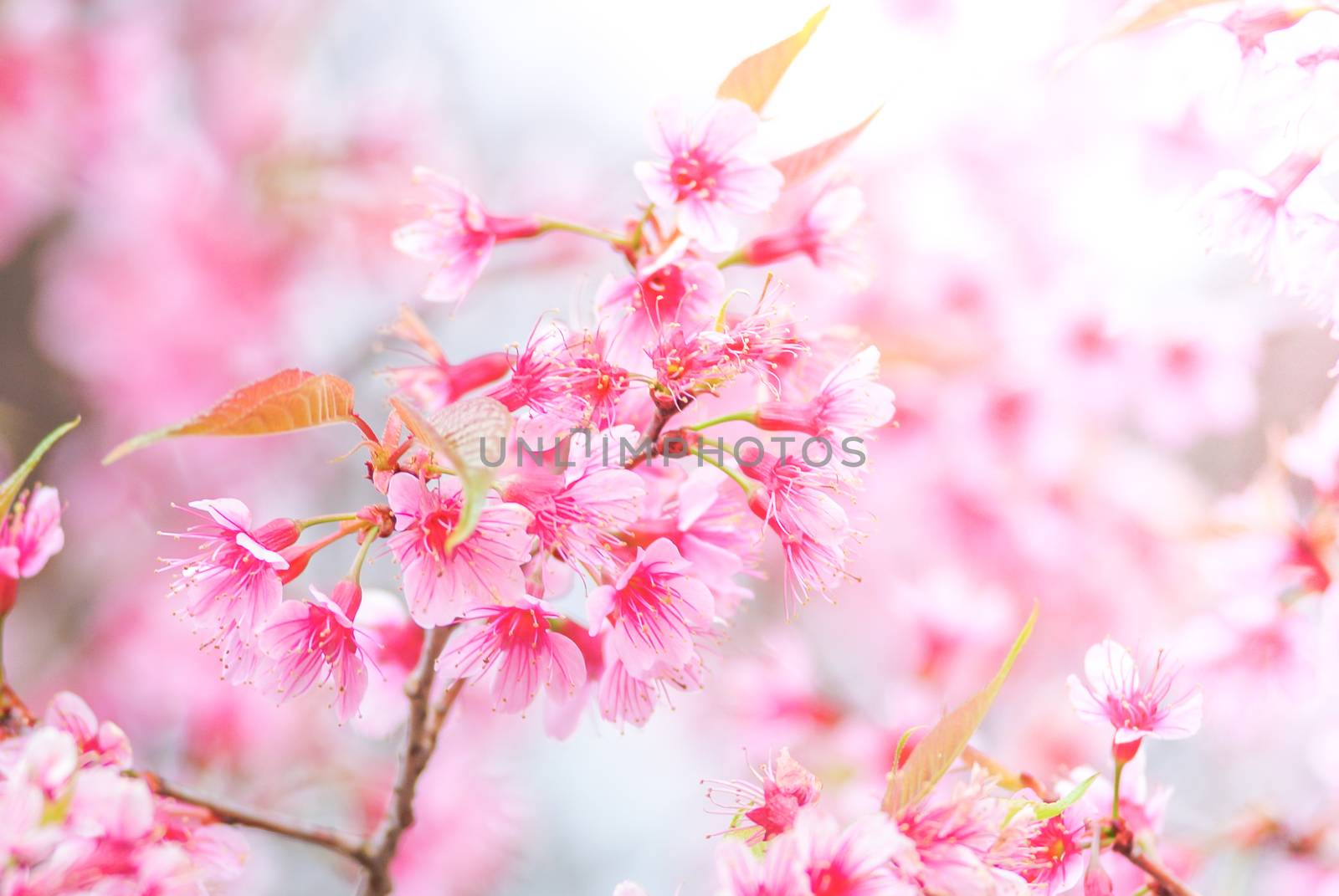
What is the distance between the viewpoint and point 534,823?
158cm

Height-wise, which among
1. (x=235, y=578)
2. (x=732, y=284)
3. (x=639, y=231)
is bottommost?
(x=732, y=284)

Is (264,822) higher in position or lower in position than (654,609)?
lower

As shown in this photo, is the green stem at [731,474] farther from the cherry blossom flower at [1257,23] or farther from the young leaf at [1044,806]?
the cherry blossom flower at [1257,23]

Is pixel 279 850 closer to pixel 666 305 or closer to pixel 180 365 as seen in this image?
pixel 180 365

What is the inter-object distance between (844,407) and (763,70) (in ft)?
0.58

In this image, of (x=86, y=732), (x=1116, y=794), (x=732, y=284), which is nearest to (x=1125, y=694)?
(x=1116, y=794)

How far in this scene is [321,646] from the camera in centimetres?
47

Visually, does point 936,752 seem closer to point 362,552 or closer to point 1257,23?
point 362,552

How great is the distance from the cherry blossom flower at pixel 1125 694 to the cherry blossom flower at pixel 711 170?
26cm

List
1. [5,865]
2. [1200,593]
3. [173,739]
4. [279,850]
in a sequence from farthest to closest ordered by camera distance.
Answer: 1. [279,850]
2. [173,739]
3. [1200,593]
4. [5,865]

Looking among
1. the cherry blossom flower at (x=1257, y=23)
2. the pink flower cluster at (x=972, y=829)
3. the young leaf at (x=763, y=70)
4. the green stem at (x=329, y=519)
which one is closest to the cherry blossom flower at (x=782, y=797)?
the pink flower cluster at (x=972, y=829)

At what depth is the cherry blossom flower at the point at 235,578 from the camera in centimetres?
46

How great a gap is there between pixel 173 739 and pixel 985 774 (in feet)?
4.64

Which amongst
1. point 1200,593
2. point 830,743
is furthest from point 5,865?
point 1200,593
